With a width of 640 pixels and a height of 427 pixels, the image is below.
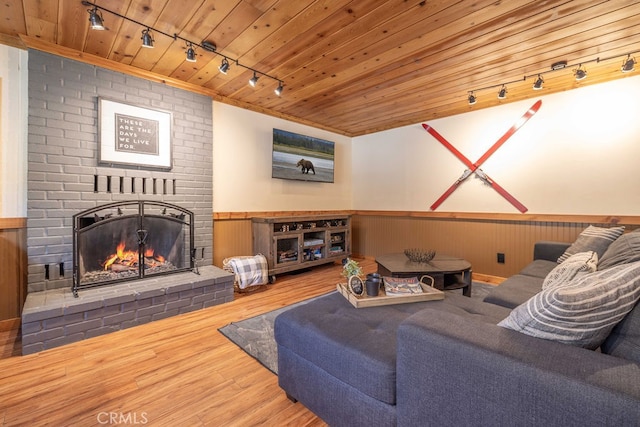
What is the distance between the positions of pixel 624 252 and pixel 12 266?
4263 mm

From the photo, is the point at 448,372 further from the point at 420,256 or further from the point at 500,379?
the point at 420,256

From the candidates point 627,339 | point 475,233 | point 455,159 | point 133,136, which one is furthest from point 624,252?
point 133,136

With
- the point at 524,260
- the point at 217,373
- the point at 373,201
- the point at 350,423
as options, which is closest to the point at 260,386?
the point at 217,373

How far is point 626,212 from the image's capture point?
2.96 metres

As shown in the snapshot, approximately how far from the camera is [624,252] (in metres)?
1.57

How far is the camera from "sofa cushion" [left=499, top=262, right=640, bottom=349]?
859 millimetres

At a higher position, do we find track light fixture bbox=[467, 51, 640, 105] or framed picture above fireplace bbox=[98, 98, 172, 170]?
track light fixture bbox=[467, 51, 640, 105]

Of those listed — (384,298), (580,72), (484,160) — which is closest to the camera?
(384,298)

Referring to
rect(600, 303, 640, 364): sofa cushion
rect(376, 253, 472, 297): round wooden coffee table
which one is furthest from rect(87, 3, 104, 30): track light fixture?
rect(600, 303, 640, 364): sofa cushion

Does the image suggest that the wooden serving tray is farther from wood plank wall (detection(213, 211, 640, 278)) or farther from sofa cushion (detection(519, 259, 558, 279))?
wood plank wall (detection(213, 211, 640, 278))

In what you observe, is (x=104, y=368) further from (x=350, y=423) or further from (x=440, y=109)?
(x=440, y=109)

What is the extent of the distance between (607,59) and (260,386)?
12.9 ft

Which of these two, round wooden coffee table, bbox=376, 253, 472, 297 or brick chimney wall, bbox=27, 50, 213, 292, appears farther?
round wooden coffee table, bbox=376, 253, 472, 297

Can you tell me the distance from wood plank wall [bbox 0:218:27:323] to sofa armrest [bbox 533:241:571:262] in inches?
191
